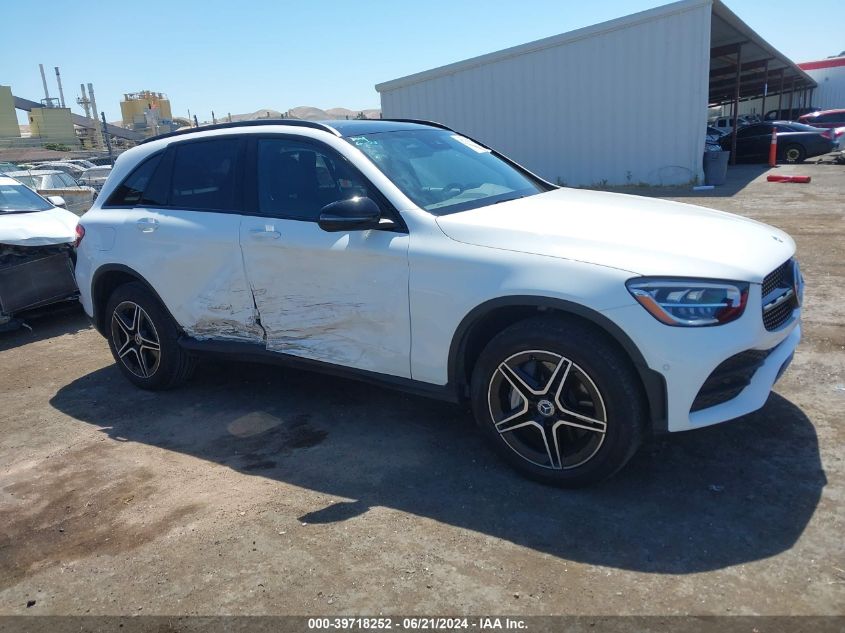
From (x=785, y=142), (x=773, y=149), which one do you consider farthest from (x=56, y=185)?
(x=785, y=142)

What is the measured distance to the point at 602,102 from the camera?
17.6 meters

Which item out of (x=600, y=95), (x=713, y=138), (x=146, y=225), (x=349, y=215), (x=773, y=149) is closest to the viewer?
(x=349, y=215)

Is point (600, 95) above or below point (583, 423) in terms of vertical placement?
above

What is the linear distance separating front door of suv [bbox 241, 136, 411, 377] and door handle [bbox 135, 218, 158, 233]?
89 centimetres

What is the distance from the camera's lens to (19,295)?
273 inches

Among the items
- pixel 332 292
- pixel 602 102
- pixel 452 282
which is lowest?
pixel 332 292

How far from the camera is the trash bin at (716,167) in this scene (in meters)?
16.7

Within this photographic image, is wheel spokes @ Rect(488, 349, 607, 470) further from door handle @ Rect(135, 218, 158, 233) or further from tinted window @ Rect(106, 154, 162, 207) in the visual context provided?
tinted window @ Rect(106, 154, 162, 207)

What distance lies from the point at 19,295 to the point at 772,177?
17.2m

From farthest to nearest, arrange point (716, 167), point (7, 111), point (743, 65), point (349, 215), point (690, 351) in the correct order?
point (7, 111) < point (743, 65) < point (716, 167) < point (349, 215) < point (690, 351)

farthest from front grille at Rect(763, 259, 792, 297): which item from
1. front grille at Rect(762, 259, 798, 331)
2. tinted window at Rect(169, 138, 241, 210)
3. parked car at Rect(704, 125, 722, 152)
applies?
parked car at Rect(704, 125, 722, 152)

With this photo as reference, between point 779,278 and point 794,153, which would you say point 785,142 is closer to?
point 794,153

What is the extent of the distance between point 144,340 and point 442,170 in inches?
101

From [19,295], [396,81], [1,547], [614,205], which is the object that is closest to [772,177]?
[396,81]
